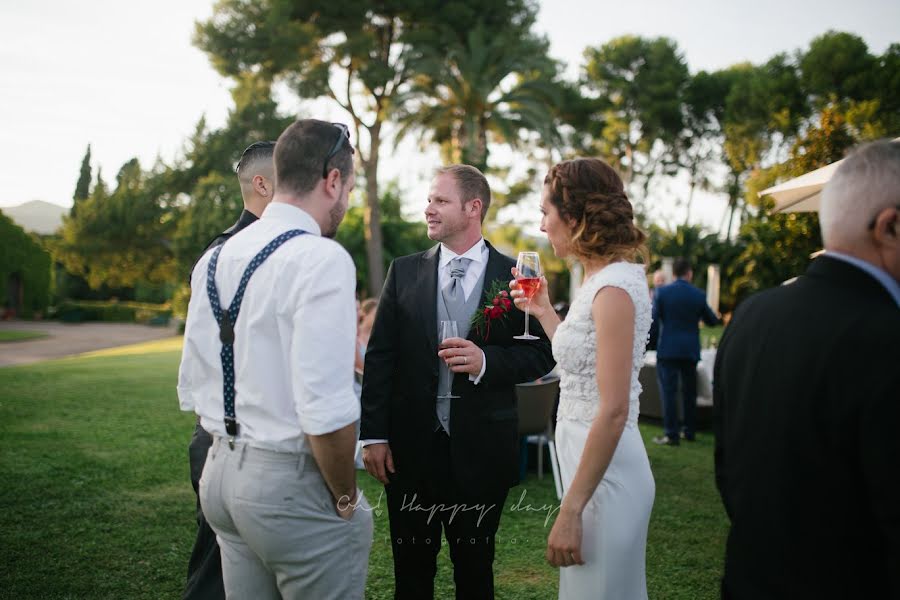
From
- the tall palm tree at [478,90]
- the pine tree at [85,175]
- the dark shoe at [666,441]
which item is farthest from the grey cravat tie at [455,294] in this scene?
the pine tree at [85,175]

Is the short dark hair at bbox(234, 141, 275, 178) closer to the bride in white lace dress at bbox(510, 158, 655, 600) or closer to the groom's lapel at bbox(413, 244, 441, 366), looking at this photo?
the groom's lapel at bbox(413, 244, 441, 366)

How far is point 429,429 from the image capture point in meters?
2.97

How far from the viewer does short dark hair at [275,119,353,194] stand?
1.94 m

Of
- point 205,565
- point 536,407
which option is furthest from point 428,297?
point 536,407

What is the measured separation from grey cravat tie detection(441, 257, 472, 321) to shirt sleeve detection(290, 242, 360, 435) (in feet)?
4.34

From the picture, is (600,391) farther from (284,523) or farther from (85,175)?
(85,175)

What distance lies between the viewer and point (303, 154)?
1.95m

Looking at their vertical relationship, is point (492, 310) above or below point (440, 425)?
above

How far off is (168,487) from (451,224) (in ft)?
13.2

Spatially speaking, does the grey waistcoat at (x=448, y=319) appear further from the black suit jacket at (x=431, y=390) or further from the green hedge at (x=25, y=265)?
the green hedge at (x=25, y=265)

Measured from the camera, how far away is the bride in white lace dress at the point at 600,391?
6.56 ft

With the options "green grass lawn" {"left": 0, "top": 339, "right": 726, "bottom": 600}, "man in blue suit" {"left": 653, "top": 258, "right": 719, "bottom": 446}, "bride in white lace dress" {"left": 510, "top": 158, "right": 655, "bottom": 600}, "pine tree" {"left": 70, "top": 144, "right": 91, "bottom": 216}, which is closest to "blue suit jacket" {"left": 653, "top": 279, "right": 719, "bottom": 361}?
"man in blue suit" {"left": 653, "top": 258, "right": 719, "bottom": 446}

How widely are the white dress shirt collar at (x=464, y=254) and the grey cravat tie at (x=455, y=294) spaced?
0.03 metres

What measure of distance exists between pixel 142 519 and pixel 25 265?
29.5 meters
